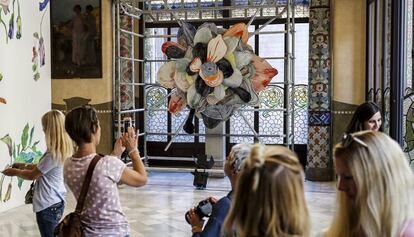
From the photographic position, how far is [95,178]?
264cm

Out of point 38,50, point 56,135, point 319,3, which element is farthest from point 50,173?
point 319,3

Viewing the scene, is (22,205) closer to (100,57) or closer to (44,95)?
(44,95)

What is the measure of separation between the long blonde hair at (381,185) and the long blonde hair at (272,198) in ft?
0.88

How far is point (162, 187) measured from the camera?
7941 millimetres

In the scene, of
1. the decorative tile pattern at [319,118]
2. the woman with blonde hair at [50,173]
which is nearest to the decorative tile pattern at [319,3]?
the decorative tile pattern at [319,118]

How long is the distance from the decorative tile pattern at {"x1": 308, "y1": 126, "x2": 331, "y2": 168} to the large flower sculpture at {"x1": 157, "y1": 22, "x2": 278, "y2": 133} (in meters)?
1.46

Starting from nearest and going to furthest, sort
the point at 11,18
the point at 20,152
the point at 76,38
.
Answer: the point at 11,18 < the point at 20,152 < the point at 76,38

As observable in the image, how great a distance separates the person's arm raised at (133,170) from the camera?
2.70m

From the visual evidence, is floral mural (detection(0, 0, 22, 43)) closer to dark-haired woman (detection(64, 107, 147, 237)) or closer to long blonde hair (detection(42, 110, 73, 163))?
long blonde hair (detection(42, 110, 73, 163))

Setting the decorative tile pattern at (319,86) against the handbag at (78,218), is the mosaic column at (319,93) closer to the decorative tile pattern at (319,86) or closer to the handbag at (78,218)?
the decorative tile pattern at (319,86)

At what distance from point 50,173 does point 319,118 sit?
5395 mm

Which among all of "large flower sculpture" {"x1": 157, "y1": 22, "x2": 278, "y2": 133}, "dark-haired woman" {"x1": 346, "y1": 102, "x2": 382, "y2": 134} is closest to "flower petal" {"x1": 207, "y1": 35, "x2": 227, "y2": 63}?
"large flower sculpture" {"x1": 157, "y1": 22, "x2": 278, "y2": 133}

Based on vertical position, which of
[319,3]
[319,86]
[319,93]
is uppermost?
[319,3]

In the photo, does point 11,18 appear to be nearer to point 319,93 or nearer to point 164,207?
point 164,207
